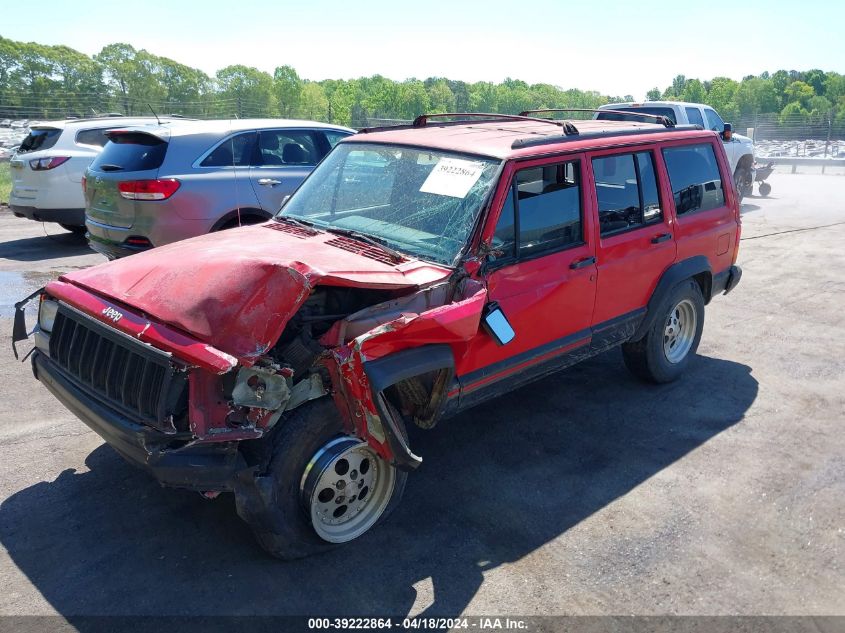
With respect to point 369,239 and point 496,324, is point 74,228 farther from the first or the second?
point 496,324

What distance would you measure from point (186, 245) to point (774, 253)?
944cm

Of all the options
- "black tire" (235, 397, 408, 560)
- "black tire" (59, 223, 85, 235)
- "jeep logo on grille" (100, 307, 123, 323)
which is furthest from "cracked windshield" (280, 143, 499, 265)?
"black tire" (59, 223, 85, 235)

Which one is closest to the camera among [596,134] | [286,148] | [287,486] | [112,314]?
[287,486]

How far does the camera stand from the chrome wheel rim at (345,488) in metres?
3.42

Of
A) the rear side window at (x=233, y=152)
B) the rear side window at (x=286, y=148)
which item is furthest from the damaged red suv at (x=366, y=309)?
the rear side window at (x=286, y=148)

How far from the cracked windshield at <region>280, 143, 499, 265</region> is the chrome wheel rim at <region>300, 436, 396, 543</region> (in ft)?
3.88

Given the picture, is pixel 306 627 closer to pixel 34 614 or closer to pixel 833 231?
pixel 34 614

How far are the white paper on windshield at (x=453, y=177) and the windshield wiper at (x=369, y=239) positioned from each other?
45cm

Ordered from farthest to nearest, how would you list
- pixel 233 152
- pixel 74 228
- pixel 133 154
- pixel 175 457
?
1. pixel 74 228
2. pixel 233 152
3. pixel 133 154
4. pixel 175 457

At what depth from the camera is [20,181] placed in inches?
400

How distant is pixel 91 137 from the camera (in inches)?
413

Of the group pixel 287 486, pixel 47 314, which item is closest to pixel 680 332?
pixel 287 486

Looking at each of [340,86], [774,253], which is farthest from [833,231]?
[340,86]

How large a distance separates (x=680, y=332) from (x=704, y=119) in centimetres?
968
